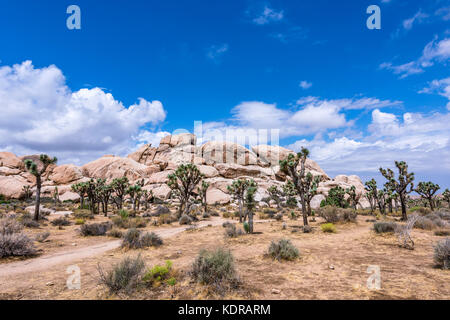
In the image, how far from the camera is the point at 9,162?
6994 centimetres

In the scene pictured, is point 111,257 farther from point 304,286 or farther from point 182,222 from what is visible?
point 182,222

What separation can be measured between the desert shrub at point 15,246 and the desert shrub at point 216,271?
9.10 meters

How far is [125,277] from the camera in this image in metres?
5.67

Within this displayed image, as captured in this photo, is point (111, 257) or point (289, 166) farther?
point (289, 166)

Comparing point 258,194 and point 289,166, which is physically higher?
point 289,166

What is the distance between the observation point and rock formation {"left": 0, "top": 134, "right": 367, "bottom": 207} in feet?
198

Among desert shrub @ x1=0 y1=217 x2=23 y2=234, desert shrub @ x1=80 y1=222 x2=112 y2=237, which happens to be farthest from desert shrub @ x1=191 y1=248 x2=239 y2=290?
desert shrub @ x1=80 y1=222 x2=112 y2=237

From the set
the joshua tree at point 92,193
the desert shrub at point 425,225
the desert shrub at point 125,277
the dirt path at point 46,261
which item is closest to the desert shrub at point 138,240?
the dirt path at point 46,261

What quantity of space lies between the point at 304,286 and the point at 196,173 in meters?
24.9

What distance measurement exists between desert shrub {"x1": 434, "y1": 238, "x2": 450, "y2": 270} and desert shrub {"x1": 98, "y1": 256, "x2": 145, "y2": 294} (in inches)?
373

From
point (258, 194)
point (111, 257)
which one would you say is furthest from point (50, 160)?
point (258, 194)

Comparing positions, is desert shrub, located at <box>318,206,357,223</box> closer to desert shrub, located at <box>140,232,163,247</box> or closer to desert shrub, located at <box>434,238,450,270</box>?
desert shrub, located at <box>434,238,450,270</box>

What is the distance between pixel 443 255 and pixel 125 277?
9949 millimetres

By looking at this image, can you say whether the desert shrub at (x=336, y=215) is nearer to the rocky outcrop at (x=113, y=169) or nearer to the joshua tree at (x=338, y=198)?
the joshua tree at (x=338, y=198)
